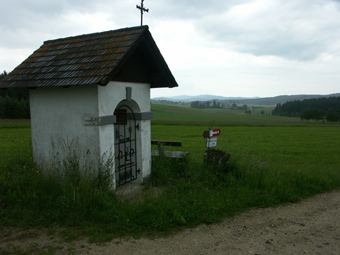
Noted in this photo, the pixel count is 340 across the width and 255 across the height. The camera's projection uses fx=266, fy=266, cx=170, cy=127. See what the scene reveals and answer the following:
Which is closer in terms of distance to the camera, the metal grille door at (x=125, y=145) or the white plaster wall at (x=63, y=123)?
the white plaster wall at (x=63, y=123)

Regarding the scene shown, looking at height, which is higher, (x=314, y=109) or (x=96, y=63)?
(x=96, y=63)

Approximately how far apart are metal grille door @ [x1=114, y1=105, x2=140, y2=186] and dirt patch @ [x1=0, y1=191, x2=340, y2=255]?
300 cm

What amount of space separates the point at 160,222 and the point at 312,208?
3238 mm

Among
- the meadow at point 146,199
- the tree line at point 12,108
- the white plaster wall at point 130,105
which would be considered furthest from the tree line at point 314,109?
the white plaster wall at point 130,105

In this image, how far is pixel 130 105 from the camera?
6.97 meters

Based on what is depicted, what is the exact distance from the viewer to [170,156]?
7.89 metres

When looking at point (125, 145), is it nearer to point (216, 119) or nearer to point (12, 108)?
point (12, 108)

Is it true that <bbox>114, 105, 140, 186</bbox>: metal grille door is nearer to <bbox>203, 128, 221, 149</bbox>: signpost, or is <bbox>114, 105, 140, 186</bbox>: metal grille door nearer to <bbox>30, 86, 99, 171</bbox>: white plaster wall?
<bbox>30, 86, 99, 171</bbox>: white plaster wall

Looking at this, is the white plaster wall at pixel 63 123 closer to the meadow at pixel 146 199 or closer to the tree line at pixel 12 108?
the meadow at pixel 146 199

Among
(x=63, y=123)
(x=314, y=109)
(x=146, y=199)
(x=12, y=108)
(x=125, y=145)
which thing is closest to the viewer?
(x=146, y=199)

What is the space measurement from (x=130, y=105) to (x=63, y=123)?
1.79 m

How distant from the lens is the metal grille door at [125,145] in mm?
6961

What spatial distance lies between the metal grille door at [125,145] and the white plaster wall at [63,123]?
4.42 ft

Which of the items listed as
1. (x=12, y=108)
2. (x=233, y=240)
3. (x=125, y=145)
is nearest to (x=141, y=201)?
(x=125, y=145)
